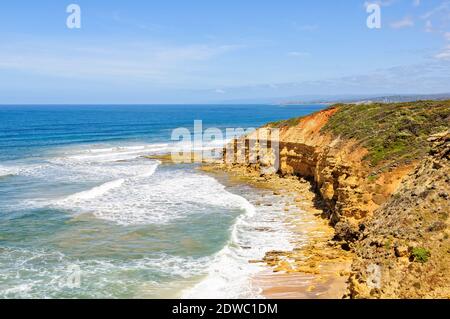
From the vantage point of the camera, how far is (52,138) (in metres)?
71.8

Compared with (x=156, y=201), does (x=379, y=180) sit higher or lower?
higher

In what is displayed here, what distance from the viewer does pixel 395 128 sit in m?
27.1

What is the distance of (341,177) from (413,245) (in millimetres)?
10609

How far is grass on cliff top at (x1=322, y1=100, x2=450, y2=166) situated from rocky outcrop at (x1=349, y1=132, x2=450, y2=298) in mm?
8623

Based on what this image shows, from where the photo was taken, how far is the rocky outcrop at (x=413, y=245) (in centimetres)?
1153

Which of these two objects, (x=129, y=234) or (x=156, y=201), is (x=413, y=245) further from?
(x=156, y=201)

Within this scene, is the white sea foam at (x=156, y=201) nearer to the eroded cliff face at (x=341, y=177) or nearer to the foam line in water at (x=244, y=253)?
the foam line in water at (x=244, y=253)

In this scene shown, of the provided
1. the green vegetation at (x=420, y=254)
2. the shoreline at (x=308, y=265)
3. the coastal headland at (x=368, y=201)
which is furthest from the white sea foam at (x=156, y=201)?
the green vegetation at (x=420, y=254)

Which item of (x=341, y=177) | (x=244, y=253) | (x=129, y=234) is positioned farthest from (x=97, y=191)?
(x=341, y=177)

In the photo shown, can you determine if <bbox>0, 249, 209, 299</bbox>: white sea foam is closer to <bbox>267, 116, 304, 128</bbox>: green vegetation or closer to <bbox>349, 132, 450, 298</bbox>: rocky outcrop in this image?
<bbox>349, 132, 450, 298</bbox>: rocky outcrop

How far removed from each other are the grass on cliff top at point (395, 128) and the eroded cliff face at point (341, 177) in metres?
0.84

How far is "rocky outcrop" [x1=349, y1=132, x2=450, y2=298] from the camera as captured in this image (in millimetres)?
11531
